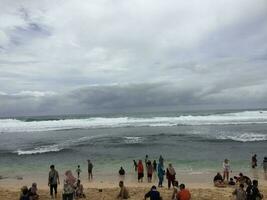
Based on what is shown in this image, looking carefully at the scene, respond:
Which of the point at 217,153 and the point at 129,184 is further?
the point at 217,153

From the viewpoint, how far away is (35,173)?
24.6m

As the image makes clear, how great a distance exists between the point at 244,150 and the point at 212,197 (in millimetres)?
17589

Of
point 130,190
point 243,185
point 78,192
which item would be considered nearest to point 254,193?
point 243,185

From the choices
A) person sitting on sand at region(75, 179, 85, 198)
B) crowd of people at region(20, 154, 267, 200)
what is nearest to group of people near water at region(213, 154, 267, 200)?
crowd of people at region(20, 154, 267, 200)

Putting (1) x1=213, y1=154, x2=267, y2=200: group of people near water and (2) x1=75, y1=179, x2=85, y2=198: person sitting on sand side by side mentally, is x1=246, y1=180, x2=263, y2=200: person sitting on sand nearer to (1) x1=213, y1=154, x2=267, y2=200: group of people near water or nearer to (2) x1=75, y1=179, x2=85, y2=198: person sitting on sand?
(1) x1=213, y1=154, x2=267, y2=200: group of people near water

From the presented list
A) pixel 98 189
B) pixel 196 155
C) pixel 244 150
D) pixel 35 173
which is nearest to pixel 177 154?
pixel 196 155

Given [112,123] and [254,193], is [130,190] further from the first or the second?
[112,123]

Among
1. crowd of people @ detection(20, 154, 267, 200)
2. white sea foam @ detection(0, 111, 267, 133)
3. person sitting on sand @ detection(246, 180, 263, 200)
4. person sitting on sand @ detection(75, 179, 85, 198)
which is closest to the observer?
crowd of people @ detection(20, 154, 267, 200)

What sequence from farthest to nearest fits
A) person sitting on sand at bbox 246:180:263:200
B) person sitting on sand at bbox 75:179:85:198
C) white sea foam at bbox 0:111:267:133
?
white sea foam at bbox 0:111:267:133 → person sitting on sand at bbox 75:179:85:198 → person sitting on sand at bbox 246:180:263:200

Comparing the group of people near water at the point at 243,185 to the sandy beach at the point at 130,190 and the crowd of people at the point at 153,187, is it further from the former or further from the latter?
the sandy beach at the point at 130,190

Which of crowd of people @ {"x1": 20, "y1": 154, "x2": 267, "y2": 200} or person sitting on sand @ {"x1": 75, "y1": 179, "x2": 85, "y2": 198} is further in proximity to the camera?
person sitting on sand @ {"x1": 75, "y1": 179, "x2": 85, "y2": 198}

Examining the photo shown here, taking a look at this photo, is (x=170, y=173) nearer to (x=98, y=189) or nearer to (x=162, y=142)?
(x=98, y=189)

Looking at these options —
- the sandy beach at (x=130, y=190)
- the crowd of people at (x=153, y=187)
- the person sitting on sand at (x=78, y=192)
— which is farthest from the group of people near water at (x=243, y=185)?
the person sitting on sand at (x=78, y=192)

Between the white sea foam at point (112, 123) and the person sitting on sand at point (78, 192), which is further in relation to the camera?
the white sea foam at point (112, 123)
